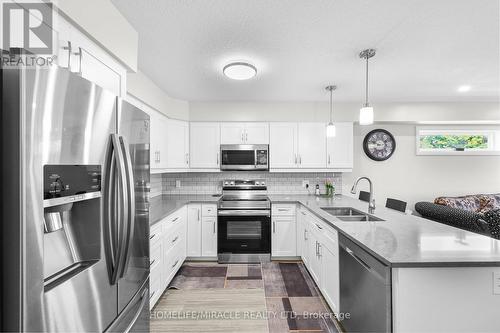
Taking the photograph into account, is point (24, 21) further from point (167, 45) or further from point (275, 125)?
point (275, 125)

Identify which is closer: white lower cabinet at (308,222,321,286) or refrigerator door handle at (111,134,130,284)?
refrigerator door handle at (111,134,130,284)

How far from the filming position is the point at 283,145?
3.91m

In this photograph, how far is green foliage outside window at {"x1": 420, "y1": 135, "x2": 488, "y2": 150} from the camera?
14.3 ft

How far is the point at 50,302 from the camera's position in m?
A: 0.78

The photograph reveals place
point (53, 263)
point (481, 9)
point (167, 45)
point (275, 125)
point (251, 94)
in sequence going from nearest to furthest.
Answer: point (53, 263) < point (481, 9) < point (167, 45) < point (251, 94) < point (275, 125)

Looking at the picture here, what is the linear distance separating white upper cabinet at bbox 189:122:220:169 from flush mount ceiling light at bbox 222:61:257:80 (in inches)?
57.5

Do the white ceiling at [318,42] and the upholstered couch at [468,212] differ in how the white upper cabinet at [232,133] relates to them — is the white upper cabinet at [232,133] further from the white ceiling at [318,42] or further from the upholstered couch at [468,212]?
the upholstered couch at [468,212]

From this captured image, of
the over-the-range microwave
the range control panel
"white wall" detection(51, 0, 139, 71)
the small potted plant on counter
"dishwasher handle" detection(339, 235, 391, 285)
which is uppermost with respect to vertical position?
"white wall" detection(51, 0, 139, 71)

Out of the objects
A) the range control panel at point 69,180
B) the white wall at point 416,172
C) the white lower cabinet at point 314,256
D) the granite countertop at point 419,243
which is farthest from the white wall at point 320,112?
the range control panel at point 69,180

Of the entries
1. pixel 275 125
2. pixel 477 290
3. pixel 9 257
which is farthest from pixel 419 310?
pixel 275 125

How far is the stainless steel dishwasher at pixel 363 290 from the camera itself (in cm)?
133

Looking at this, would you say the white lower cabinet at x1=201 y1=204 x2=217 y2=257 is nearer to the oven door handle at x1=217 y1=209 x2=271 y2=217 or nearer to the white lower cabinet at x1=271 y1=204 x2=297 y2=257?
the oven door handle at x1=217 y1=209 x2=271 y2=217

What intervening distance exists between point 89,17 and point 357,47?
2014 mm

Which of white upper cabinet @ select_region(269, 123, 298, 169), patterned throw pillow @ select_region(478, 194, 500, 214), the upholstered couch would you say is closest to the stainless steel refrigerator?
white upper cabinet @ select_region(269, 123, 298, 169)
